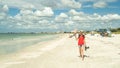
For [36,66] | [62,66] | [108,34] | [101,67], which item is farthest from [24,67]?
[108,34]

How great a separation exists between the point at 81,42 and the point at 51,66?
11.9 ft

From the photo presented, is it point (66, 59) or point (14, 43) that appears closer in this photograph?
point (66, 59)

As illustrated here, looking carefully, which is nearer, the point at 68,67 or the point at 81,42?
the point at 68,67

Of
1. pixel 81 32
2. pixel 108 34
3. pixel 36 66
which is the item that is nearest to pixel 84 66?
pixel 36 66

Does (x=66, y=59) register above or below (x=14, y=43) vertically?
above

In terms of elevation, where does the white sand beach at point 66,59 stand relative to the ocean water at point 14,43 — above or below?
above

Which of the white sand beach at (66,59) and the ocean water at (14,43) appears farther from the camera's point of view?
the ocean water at (14,43)

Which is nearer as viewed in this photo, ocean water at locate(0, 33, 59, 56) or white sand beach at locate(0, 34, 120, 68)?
white sand beach at locate(0, 34, 120, 68)

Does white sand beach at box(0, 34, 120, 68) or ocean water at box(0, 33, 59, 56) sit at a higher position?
white sand beach at box(0, 34, 120, 68)

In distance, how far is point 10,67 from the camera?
45.0ft

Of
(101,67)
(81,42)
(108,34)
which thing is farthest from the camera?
(108,34)

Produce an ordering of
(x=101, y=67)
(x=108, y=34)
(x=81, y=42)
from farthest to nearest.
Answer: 1. (x=108, y=34)
2. (x=81, y=42)
3. (x=101, y=67)

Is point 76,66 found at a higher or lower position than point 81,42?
lower

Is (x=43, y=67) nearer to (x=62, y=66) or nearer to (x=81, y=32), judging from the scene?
(x=62, y=66)
